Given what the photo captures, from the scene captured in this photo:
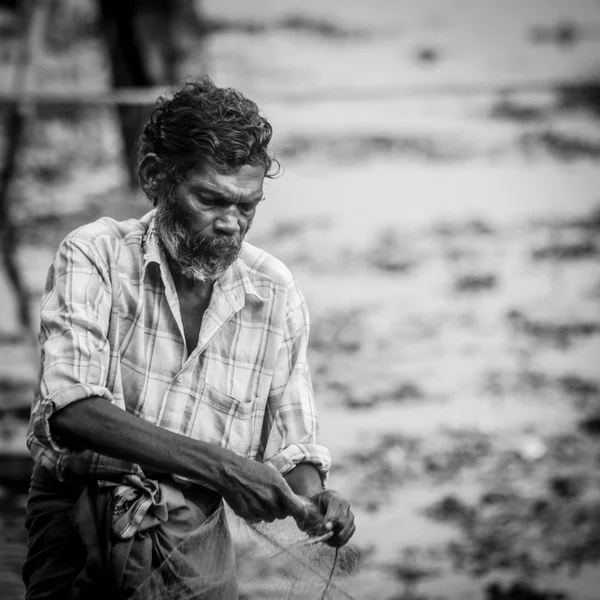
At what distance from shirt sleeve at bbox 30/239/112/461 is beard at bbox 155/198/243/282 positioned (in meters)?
0.17

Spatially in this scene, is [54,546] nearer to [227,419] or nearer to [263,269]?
[227,419]

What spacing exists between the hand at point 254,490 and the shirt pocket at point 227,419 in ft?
0.75

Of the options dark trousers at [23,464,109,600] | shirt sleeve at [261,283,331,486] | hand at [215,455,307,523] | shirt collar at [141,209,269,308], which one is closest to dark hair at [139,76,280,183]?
shirt collar at [141,209,269,308]

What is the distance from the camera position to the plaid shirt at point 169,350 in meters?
1.95

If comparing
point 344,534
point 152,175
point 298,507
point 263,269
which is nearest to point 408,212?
point 263,269

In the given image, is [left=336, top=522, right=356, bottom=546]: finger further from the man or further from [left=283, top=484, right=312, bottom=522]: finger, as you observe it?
[left=283, top=484, right=312, bottom=522]: finger

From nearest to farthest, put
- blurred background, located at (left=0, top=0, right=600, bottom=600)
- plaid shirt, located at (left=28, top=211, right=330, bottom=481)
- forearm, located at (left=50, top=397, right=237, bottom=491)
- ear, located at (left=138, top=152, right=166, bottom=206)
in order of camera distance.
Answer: forearm, located at (left=50, top=397, right=237, bottom=491), plaid shirt, located at (left=28, top=211, right=330, bottom=481), ear, located at (left=138, top=152, right=166, bottom=206), blurred background, located at (left=0, top=0, right=600, bottom=600)

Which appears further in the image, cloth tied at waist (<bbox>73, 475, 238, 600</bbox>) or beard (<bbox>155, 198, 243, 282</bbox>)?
beard (<bbox>155, 198, 243, 282</bbox>)

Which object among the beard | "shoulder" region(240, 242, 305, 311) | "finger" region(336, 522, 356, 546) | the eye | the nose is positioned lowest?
"finger" region(336, 522, 356, 546)

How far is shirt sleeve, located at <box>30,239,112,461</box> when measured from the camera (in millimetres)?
1855

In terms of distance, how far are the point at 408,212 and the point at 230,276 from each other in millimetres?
2399

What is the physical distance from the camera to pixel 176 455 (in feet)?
6.09

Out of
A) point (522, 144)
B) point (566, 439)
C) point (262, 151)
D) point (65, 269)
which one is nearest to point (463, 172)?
point (522, 144)

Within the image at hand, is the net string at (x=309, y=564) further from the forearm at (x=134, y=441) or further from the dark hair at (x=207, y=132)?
the dark hair at (x=207, y=132)
